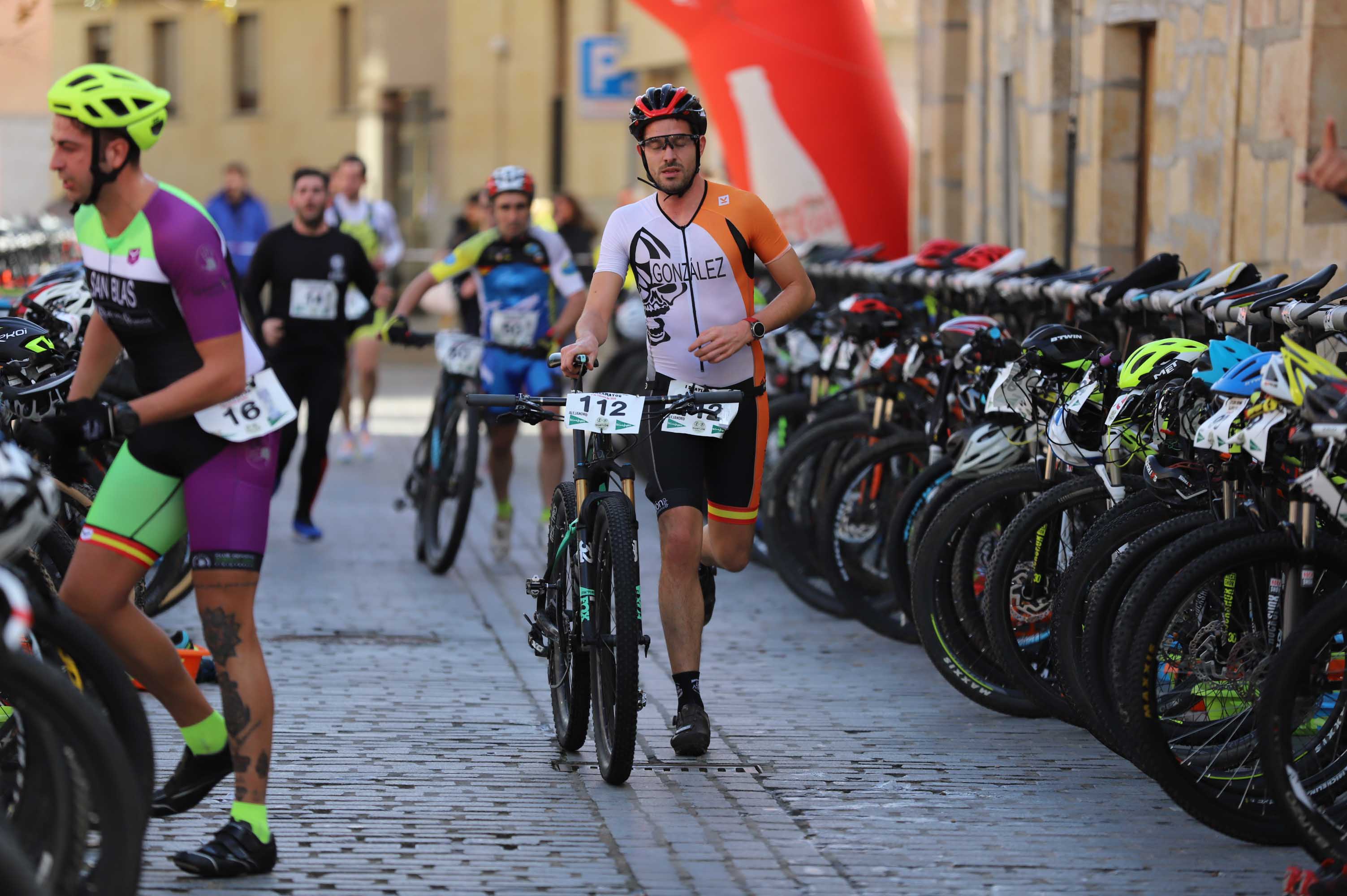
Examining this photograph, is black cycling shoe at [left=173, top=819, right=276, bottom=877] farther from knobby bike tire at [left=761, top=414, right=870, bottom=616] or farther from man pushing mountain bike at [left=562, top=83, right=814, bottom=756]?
knobby bike tire at [left=761, top=414, right=870, bottom=616]

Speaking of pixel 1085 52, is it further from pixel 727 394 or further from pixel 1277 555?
pixel 1277 555

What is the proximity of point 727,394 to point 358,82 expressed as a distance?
3811 cm

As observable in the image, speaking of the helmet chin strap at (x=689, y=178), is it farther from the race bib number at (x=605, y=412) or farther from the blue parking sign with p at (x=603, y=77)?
the blue parking sign with p at (x=603, y=77)

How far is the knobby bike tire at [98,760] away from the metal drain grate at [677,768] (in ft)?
7.52

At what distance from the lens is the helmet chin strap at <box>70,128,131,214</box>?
15.8 feet

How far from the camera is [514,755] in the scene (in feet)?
20.9

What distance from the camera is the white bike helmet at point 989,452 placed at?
23.4ft

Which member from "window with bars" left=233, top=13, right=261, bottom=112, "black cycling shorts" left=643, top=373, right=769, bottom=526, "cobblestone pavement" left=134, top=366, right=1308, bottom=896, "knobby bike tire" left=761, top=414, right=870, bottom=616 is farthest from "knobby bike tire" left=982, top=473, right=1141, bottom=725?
"window with bars" left=233, top=13, right=261, bottom=112

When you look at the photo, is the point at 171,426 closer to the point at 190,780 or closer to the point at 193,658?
the point at 190,780

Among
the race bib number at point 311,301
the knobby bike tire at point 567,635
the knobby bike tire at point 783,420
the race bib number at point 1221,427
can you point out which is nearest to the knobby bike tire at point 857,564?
the knobby bike tire at point 783,420

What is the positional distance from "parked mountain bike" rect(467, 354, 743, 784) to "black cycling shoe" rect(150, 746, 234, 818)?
46.3 inches

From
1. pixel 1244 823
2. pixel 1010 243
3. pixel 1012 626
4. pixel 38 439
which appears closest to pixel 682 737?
pixel 1012 626

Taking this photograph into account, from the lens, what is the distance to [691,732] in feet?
20.7

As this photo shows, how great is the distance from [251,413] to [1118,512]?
97.7 inches
